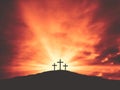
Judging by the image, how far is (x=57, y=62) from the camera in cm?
6109

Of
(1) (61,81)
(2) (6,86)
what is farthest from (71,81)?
(2) (6,86)

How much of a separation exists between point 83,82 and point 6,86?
6697 millimetres

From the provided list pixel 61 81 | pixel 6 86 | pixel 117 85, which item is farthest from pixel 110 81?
pixel 6 86

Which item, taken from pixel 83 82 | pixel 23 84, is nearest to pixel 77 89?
pixel 83 82

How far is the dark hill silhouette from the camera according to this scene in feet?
Result: 191

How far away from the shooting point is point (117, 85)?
58906 mm

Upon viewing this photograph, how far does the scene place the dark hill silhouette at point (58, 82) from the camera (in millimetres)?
58125

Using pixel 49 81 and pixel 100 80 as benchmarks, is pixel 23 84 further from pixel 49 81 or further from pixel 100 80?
pixel 100 80

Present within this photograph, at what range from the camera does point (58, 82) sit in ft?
191

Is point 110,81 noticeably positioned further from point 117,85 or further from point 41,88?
point 41,88

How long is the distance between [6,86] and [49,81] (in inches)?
149

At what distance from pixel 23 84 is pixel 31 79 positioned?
2.71 feet

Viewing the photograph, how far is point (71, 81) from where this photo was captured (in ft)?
192

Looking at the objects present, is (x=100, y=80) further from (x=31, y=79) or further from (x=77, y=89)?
(x=31, y=79)
